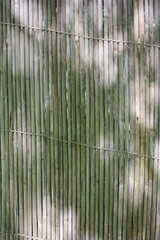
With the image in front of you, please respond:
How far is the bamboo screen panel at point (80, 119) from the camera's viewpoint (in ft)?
7.52

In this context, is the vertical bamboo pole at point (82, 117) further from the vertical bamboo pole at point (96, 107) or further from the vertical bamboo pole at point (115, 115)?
the vertical bamboo pole at point (115, 115)

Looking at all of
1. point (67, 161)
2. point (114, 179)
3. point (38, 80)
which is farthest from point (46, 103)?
point (114, 179)

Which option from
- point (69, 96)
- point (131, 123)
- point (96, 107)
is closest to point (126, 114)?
point (131, 123)

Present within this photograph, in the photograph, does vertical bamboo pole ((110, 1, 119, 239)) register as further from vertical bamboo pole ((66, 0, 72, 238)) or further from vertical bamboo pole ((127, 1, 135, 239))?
vertical bamboo pole ((66, 0, 72, 238))

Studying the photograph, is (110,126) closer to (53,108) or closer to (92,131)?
(92,131)

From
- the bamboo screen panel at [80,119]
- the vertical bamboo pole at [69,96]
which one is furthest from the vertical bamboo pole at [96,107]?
the vertical bamboo pole at [69,96]

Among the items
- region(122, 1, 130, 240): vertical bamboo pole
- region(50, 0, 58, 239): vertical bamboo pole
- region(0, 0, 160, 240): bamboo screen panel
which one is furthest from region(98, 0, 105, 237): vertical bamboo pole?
region(50, 0, 58, 239): vertical bamboo pole

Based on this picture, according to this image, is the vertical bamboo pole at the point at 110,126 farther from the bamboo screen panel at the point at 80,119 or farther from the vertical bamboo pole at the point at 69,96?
the vertical bamboo pole at the point at 69,96

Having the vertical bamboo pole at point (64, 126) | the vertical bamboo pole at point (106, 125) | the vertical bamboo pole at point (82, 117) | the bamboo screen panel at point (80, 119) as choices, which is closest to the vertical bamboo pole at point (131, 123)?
the bamboo screen panel at point (80, 119)

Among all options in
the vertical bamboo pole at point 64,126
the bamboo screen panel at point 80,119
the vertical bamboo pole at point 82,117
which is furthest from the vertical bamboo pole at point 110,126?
the vertical bamboo pole at point 64,126

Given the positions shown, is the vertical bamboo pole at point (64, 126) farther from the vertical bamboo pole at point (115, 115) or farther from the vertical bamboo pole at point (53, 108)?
the vertical bamboo pole at point (115, 115)

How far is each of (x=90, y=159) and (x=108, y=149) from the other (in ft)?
0.37

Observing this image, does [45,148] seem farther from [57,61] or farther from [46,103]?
[57,61]

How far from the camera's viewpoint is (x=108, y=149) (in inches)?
92.7
